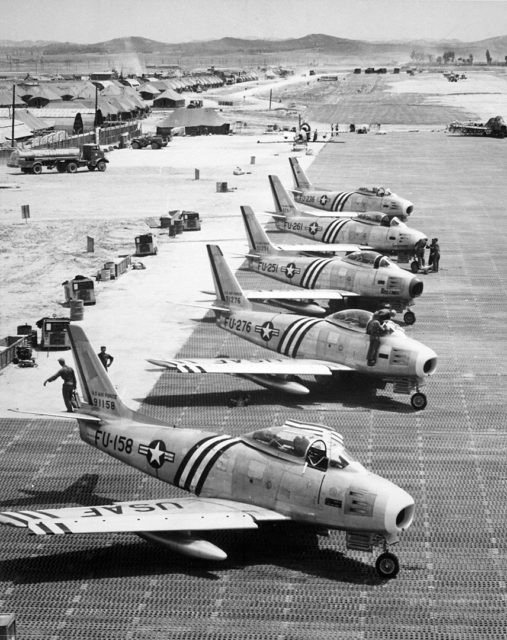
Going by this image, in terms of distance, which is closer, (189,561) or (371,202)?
(189,561)

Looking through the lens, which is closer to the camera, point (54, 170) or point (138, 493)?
point (138, 493)

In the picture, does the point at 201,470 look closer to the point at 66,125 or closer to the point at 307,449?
the point at 307,449

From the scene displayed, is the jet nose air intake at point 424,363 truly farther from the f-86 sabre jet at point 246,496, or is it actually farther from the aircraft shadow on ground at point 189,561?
the aircraft shadow on ground at point 189,561

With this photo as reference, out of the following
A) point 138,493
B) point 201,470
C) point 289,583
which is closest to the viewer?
point 289,583

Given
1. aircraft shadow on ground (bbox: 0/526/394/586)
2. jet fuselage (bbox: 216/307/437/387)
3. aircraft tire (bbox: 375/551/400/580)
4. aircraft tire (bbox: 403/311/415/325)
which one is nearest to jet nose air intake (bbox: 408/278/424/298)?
aircraft tire (bbox: 403/311/415/325)

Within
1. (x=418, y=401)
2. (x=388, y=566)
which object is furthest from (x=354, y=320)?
(x=388, y=566)

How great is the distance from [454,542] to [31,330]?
2086cm

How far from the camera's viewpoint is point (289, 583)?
2145 cm

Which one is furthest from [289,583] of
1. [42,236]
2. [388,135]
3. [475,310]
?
[388,135]

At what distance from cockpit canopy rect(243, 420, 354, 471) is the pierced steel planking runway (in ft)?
6.86

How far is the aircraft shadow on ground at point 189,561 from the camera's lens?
21.7 meters

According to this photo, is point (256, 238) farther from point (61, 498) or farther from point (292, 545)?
point (292, 545)

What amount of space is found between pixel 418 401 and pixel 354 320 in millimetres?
A: 3171

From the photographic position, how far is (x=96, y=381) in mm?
24828
